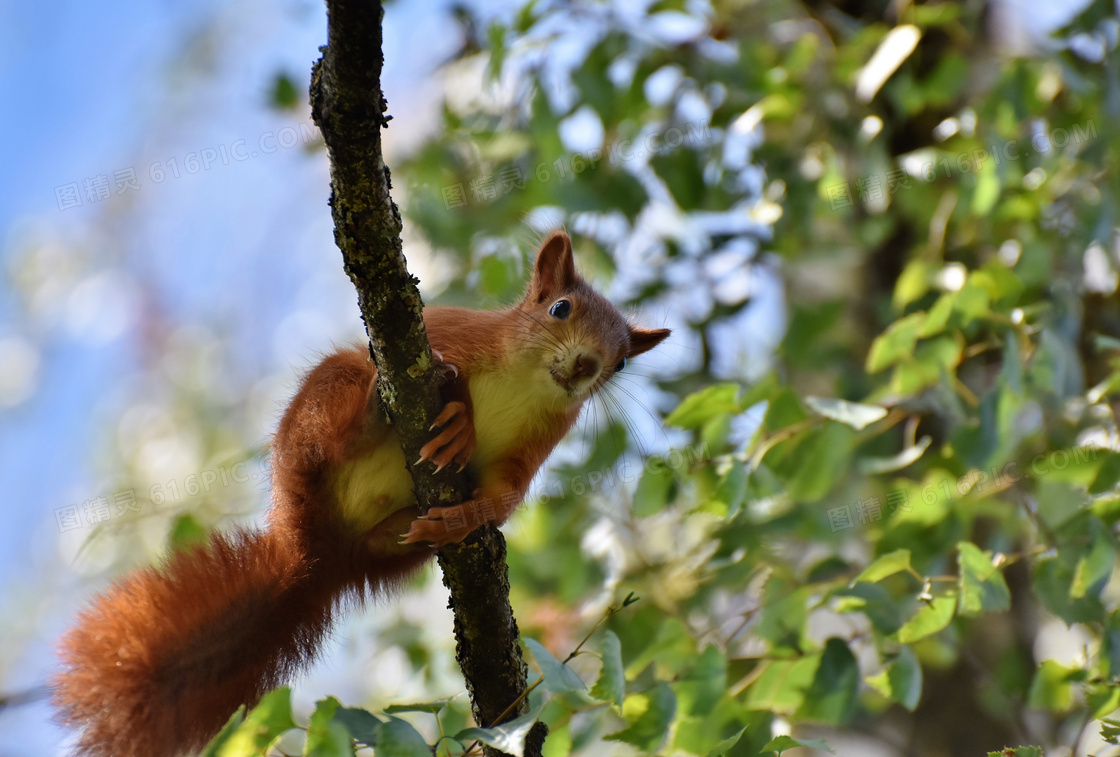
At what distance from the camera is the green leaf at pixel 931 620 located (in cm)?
174

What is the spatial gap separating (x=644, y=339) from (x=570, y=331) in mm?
388

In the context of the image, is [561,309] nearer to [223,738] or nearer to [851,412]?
[851,412]

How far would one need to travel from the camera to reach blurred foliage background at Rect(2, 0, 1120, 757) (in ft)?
6.42

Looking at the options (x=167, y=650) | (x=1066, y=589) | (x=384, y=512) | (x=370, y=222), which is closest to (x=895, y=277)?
(x=1066, y=589)

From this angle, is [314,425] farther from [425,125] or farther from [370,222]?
[425,125]

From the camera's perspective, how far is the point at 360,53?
4.23 ft

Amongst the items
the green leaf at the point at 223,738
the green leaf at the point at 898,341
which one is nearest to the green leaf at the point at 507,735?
the green leaf at the point at 223,738

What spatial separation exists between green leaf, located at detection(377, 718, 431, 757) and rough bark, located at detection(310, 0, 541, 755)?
0.42m

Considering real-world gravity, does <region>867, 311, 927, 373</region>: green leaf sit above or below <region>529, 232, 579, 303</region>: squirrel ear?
below

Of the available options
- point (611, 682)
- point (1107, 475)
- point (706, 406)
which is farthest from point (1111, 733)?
point (706, 406)

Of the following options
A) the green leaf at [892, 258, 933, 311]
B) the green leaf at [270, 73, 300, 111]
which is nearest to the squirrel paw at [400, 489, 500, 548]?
the green leaf at [892, 258, 933, 311]

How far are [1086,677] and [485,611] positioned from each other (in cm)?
124

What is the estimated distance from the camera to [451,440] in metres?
1.76

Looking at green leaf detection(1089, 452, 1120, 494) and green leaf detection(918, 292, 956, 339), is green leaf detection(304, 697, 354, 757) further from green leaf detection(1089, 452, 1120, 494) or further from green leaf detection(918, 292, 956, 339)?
green leaf detection(1089, 452, 1120, 494)
